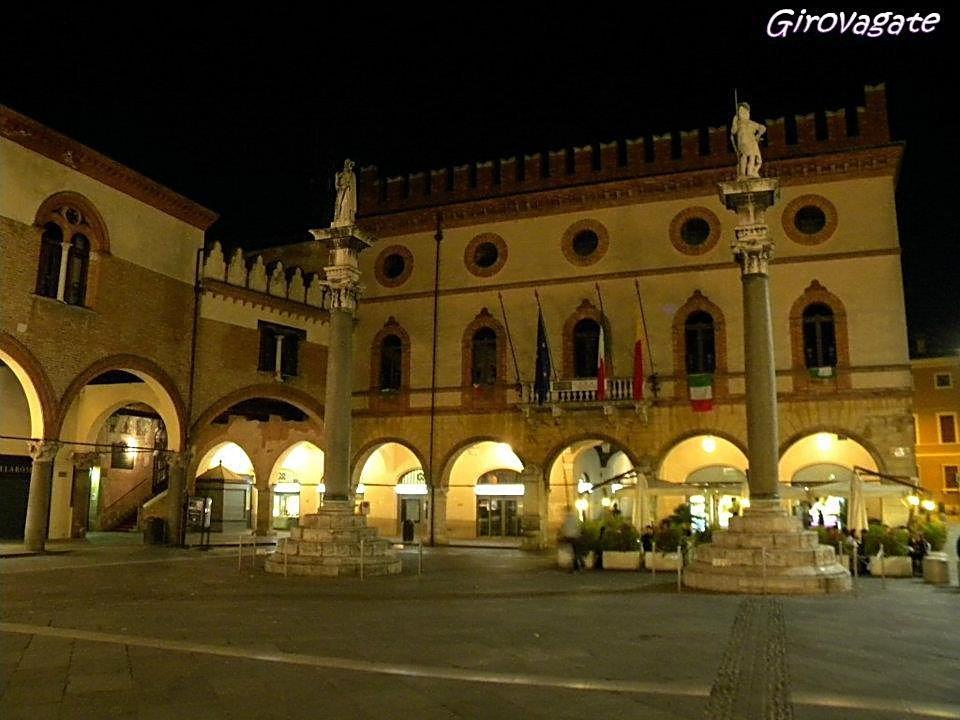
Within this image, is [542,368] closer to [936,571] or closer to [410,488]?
[410,488]

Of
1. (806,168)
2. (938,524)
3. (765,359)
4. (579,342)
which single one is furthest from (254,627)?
(806,168)

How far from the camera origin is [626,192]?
26.8m

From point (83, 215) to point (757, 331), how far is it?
17775mm

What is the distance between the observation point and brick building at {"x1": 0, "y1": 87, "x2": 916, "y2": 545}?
72.5ft

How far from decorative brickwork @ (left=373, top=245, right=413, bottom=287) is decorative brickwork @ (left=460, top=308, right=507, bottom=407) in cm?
339

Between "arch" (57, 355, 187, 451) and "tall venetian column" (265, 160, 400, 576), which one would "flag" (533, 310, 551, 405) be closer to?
"tall venetian column" (265, 160, 400, 576)

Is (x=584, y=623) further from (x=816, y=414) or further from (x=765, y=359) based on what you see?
(x=816, y=414)

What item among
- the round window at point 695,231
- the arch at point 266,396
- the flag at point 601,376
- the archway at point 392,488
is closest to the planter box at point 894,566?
the flag at point 601,376

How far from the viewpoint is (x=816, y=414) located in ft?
78.4

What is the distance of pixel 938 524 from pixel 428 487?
1552 centimetres

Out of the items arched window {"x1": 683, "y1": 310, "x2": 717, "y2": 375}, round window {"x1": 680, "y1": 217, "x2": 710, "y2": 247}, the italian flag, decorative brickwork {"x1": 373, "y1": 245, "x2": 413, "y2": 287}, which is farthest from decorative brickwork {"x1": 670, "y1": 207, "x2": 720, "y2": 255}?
decorative brickwork {"x1": 373, "y1": 245, "x2": 413, "y2": 287}

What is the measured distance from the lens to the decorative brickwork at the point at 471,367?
2791 cm

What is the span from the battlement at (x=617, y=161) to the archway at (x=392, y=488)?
30.9 feet

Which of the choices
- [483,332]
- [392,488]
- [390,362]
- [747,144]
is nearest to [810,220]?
[747,144]
